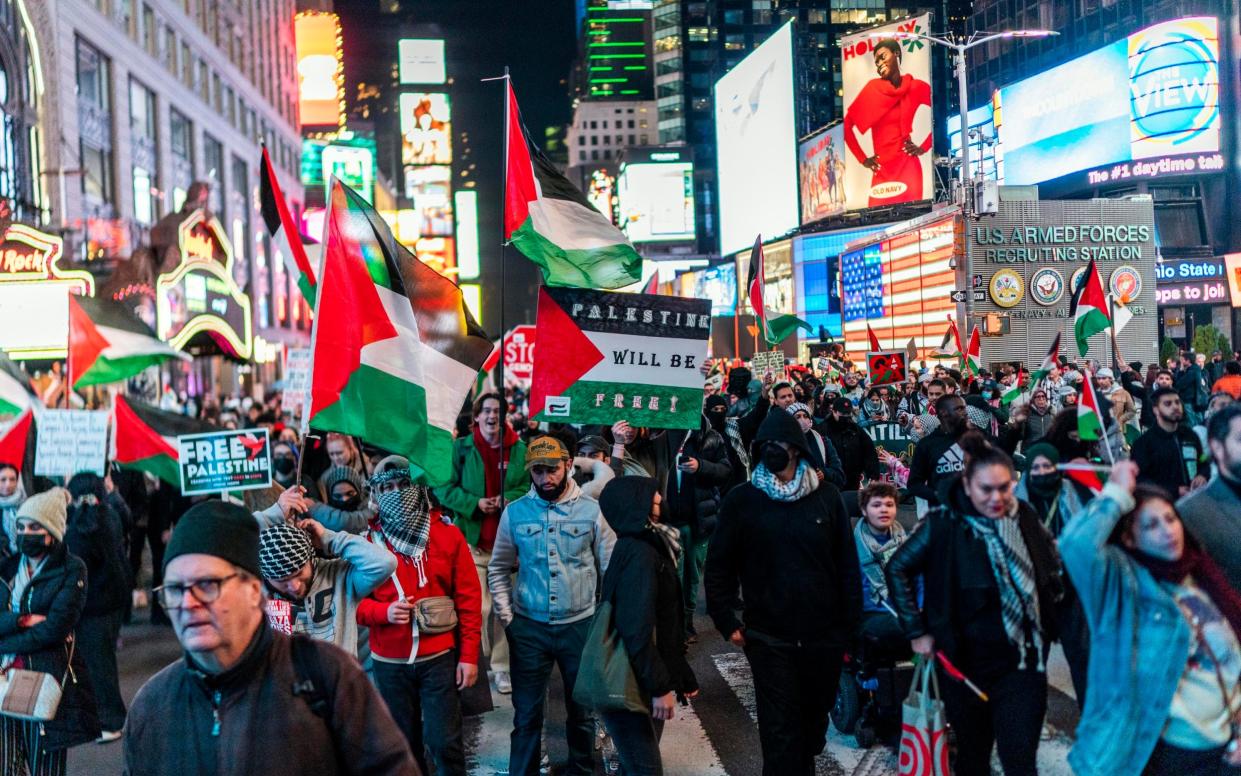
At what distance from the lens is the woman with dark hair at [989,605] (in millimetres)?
4910

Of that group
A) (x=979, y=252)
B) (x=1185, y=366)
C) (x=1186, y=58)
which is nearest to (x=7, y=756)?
(x=1185, y=366)

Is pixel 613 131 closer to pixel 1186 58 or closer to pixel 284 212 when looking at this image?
pixel 1186 58

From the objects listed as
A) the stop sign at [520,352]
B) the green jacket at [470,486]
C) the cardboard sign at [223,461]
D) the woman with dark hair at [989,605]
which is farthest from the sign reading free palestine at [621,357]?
the stop sign at [520,352]

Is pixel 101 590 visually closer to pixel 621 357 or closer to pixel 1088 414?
pixel 621 357

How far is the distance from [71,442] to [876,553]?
5.77 metres

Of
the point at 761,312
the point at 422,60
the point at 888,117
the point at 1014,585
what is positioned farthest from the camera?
the point at 422,60

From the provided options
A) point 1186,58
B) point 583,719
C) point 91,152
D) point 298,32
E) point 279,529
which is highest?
point 298,32

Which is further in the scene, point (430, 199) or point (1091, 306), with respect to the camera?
point (430, 199)

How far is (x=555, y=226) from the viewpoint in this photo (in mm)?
8750

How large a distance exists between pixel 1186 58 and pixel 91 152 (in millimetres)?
39284

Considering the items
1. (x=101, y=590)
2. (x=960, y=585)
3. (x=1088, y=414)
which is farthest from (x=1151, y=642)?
(x=101, y=590)

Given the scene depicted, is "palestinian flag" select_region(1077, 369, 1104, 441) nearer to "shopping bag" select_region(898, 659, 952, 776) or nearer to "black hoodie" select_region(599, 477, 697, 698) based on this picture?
"shopping bag" select_region(898, 659, 952, 776)

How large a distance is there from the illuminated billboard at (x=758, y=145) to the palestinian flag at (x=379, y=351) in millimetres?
59478

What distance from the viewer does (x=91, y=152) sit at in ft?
123
